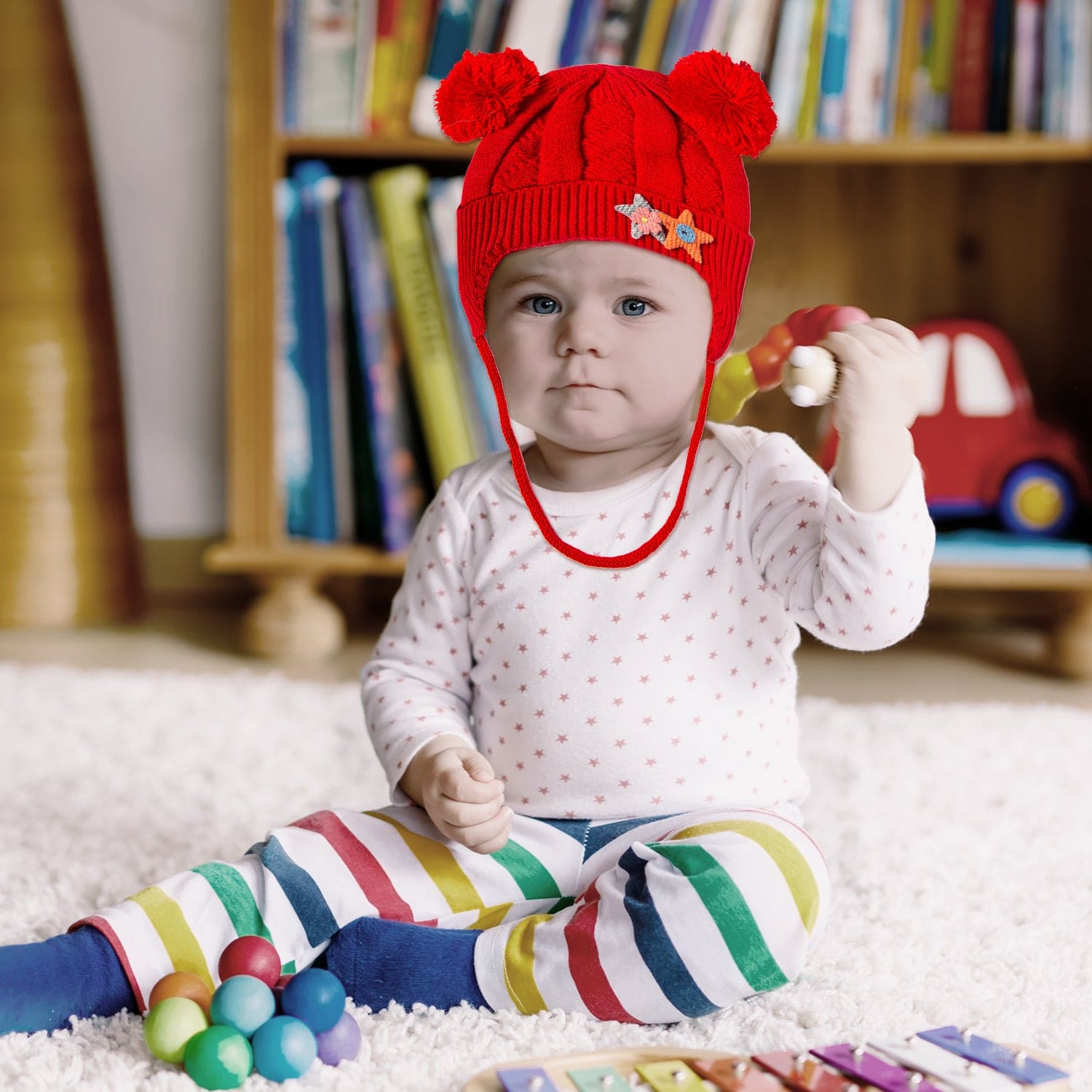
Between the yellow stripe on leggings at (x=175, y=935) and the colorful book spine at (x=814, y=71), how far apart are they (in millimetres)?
1145

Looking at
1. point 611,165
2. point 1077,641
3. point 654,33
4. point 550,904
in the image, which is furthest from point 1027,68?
point 550,904

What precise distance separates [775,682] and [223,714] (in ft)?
2.10

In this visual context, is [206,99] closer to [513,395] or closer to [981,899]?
[513,395]

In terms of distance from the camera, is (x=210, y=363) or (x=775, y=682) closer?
(x=775, y=682)

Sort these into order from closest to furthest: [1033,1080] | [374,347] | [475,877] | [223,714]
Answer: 1. [1033,1080]
2. [475,877]
3. [223,714]
4. [374,347]

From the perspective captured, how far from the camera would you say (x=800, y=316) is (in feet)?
2.45

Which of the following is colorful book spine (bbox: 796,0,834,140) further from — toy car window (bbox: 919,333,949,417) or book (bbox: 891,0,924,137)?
toy car window (bbox: 919,333,949,417)

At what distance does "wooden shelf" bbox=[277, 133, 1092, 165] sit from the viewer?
1.46m

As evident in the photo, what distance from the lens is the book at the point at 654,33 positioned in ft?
4.87

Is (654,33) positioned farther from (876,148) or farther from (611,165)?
(611,165)

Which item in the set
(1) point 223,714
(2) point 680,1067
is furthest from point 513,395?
(1) point 223,714

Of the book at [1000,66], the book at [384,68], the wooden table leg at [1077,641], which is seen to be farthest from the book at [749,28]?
the wooden table leg at [1077,641]

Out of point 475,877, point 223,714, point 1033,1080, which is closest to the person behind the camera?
point 1033,1080

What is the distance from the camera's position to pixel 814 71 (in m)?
1.49
